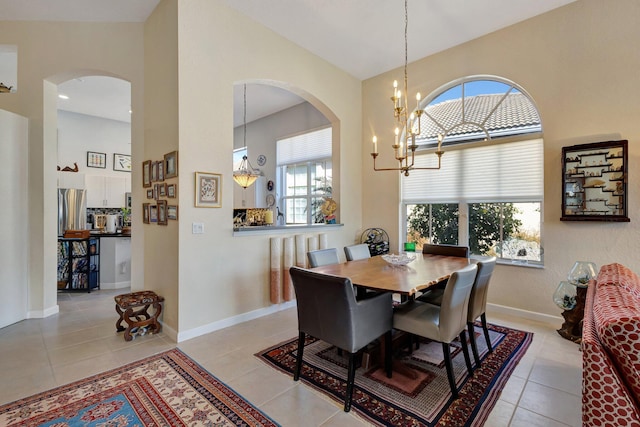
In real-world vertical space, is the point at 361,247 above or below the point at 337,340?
above

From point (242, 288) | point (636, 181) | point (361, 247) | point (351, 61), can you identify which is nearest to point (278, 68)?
point (351, 61)

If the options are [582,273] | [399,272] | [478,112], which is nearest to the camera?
[399,272]

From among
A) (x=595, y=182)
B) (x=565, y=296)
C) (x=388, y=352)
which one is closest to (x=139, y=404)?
(x=388, y=352)

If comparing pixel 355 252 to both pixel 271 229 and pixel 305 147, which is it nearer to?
pixel 271 229

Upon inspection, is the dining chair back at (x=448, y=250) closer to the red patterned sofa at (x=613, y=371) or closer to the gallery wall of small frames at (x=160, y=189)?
the red patterned sofa at (x=613, y=371)

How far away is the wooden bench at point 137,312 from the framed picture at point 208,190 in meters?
1.11

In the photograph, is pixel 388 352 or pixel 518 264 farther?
pixel 518 264

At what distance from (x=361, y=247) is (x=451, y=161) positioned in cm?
188

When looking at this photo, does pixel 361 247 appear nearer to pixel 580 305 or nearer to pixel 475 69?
pixel 580 305

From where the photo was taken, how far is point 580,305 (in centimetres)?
289

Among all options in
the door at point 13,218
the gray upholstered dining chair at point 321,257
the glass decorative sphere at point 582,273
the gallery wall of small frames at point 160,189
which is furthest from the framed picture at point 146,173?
the glass decorative sphere at point 582,273

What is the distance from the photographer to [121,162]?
7.03 m

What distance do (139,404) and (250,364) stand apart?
81 centimetres

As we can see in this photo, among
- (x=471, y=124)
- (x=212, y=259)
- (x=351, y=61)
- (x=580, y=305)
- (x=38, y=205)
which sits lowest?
(x=580, y=305)
